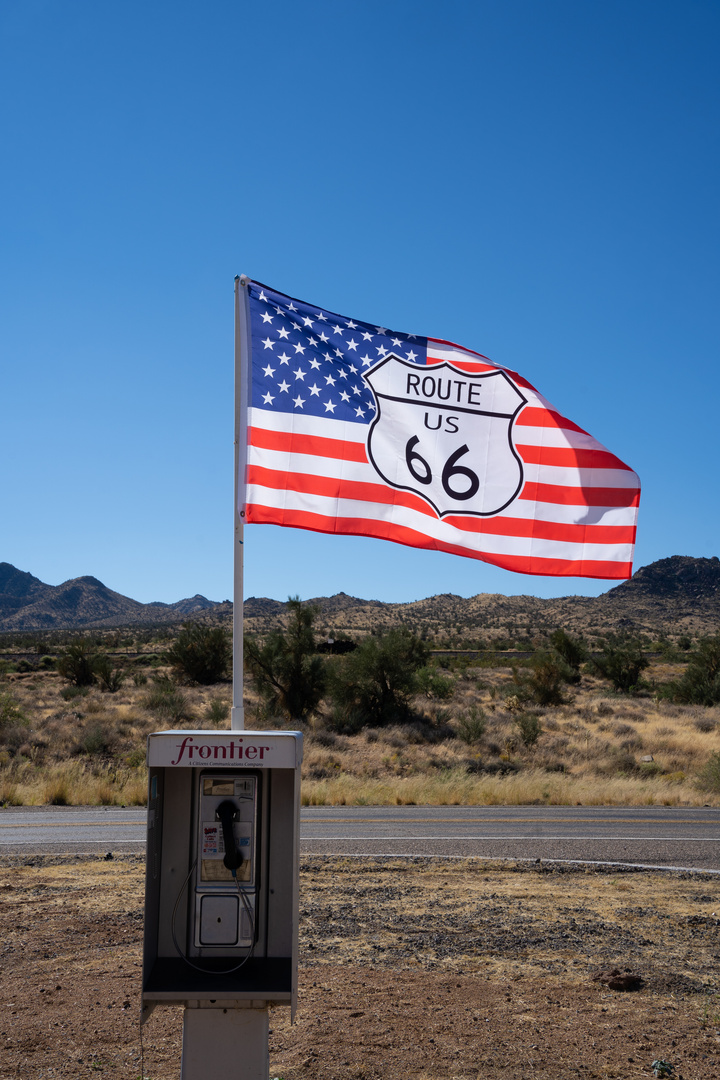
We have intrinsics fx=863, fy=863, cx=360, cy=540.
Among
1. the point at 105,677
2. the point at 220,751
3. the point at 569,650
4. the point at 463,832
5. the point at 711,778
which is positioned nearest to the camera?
the point at 220,751

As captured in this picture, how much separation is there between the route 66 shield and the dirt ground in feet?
12.3

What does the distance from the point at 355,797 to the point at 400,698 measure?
14622 mm

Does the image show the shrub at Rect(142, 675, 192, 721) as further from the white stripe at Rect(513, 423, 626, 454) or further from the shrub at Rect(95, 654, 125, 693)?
the white stripe at Rect(513, 423, 626, 454)

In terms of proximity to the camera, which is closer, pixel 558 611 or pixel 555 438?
pixel 555 438

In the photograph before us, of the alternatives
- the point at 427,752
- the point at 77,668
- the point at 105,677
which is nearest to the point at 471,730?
the point at 427,752

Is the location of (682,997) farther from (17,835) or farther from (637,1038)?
(17,835)

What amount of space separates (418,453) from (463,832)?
10.00 metres

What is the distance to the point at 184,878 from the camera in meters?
5.00

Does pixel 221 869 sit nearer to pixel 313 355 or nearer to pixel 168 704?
pixel 313 355

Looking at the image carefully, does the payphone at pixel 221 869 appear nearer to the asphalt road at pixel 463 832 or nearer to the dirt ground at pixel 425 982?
the dirt ground at pixel 425 982

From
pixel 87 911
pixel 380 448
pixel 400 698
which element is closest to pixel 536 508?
pixel 380 448

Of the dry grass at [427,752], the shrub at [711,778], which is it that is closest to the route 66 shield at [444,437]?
the dry grass at [427,752]

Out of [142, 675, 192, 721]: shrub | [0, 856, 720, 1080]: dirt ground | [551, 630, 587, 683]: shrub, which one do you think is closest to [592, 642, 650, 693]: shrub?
[551, 630, 587, 683]: shrub

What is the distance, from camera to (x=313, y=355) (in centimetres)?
714
